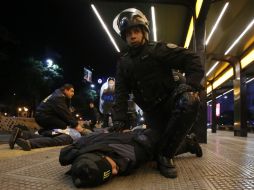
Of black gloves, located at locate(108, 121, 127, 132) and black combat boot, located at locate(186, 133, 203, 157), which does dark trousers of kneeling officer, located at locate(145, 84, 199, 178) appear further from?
black combat boot, located at locate(186, 133, 203, 157)

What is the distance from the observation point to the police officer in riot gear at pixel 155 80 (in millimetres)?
2826

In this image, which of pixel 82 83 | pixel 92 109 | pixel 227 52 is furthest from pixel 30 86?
pixel 82 83

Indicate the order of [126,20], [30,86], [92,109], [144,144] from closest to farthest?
[144,144]
[126,20]
[92,109]
[30,86]

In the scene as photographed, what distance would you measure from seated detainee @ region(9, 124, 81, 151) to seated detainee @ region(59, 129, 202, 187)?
96.0 inches

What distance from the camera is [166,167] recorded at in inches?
105

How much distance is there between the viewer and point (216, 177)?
2.47 meters

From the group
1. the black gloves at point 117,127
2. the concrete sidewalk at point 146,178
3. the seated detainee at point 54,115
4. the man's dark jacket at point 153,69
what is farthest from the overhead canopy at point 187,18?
the concrete sidewalk at point 146,178

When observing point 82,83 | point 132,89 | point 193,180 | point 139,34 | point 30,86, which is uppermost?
point 82,83

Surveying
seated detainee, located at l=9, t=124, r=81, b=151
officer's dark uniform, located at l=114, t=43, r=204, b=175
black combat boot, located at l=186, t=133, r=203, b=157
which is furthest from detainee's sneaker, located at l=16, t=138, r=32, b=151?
black combat boot, located at l=186, t=133, r=203, b=157

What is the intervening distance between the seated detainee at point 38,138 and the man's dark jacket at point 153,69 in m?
2.34

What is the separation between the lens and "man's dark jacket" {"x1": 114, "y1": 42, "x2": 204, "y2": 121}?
10.0ft

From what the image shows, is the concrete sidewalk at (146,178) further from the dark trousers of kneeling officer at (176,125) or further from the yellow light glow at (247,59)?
the yellow light glow at (247,59)

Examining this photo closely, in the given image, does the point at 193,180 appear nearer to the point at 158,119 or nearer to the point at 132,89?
the point at 158,119

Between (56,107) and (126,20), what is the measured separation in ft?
10.2
